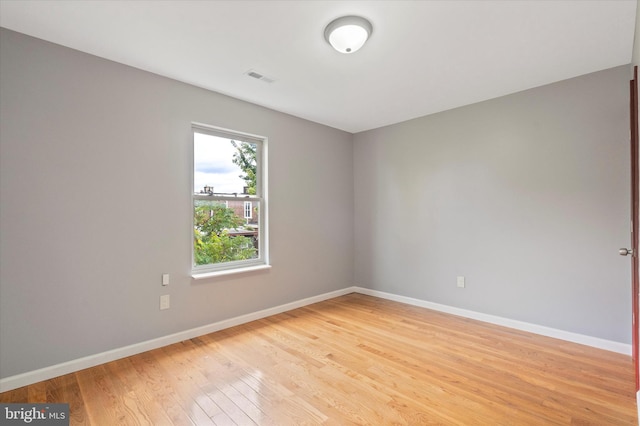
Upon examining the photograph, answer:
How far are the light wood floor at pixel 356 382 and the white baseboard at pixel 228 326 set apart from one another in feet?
0.22

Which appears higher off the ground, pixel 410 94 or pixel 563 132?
pixel 410 94

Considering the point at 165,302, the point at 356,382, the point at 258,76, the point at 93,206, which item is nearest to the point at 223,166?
the point at 258,76

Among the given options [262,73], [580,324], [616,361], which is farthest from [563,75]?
[262,73]

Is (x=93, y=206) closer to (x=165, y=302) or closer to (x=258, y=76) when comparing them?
(x=165, y=302)

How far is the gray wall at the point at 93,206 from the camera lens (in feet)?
7.02

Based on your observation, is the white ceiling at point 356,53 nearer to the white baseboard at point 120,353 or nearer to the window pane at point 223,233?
the window pane at point 223,233

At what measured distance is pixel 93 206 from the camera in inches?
96.5

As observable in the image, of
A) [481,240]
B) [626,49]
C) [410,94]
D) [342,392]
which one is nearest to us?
[342,392]

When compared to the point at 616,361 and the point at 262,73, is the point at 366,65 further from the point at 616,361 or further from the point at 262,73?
the point at 616,361

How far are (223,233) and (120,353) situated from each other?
140 centimetres

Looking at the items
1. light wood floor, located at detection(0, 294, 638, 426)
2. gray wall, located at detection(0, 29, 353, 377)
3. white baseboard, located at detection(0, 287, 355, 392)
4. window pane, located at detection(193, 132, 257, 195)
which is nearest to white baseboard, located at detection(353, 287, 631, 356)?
light wood floor, located at detection(0, 294, 638, 426)

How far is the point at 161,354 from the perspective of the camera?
104 inches

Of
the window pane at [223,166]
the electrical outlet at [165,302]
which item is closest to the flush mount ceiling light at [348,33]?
the window pane at [223,166]

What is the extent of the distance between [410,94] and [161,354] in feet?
11.6
